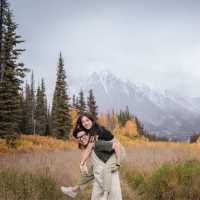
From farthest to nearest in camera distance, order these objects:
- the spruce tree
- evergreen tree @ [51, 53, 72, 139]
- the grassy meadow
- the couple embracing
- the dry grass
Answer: evergreen tree @ [51, 53, 72, 139], the spruce tree, the dry grass, the grassy meadow, the couple embracing

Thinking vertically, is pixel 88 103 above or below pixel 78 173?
above

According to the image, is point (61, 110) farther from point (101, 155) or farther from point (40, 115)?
point (101, 155)

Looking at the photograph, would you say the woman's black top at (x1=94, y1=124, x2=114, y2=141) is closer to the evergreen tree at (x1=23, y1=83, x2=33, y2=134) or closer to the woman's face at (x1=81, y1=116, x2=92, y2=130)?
the woman's face at (x1=81, y1=116, x2=92, y2=130)

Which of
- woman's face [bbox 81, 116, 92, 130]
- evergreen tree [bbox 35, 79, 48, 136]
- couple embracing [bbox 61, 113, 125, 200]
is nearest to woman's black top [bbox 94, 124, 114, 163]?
couple embracing [bbox 61, 113, 125, 200]

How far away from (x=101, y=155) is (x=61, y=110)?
34834 mm

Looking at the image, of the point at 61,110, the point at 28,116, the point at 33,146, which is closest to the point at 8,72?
the point at 33,146

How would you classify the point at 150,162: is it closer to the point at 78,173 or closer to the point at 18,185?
the point at 78,173

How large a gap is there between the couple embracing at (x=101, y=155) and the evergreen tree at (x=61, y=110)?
111 feet

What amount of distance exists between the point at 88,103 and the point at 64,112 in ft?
43.4

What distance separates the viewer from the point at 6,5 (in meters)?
23.3

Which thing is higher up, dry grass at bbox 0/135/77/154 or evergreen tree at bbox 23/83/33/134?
evergreen tree at bbox 23/83/33/134

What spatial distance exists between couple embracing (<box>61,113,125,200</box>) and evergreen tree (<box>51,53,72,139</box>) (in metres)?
33.8

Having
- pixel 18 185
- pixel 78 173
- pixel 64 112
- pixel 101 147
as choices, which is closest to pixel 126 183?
pixel 78 173

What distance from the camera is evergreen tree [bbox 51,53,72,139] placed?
1555 inches
